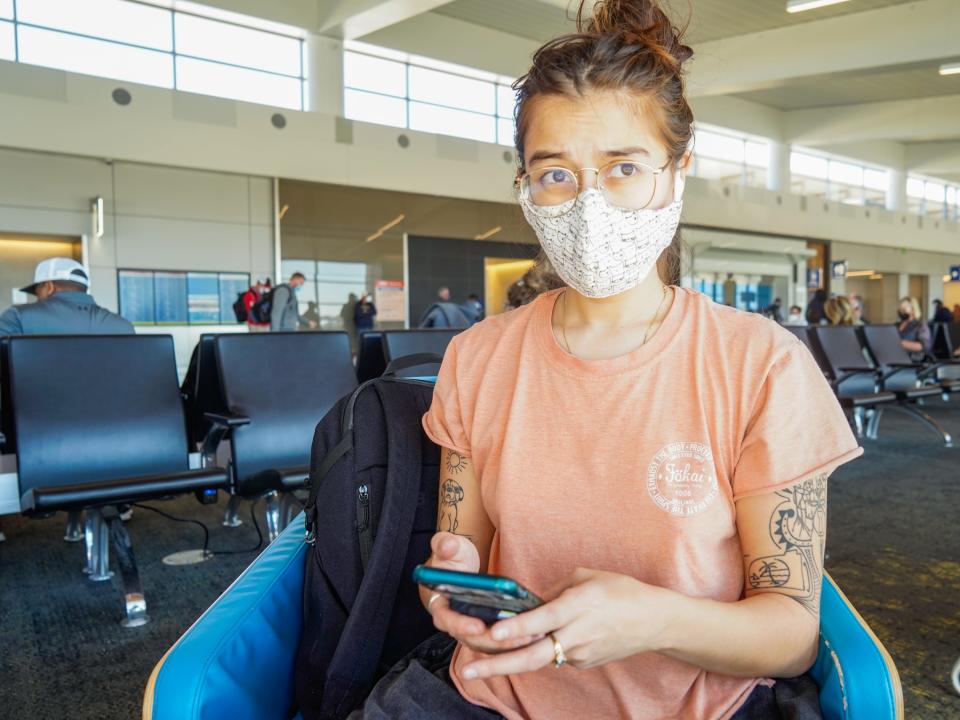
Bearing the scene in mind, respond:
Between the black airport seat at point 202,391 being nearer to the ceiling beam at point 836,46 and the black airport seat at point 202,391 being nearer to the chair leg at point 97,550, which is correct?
the chair leg at point 97,550

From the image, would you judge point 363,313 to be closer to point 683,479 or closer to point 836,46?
point 836,46

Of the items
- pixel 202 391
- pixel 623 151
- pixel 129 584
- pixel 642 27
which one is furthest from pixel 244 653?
pixel 202 391

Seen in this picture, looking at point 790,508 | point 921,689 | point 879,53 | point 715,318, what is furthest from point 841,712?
point 879,53

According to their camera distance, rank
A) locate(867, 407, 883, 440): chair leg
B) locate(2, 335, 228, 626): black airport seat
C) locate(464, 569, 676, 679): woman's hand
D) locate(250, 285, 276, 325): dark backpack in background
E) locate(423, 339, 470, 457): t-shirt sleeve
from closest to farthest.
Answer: locate(464, 569, 676, 679): woman's hand → locate(423, 339, 470, 457): t-shirt sleeve → locate(2, 335, 228, 626): black airport seat → locate(867, 407, 883, 440): chair leg → locate(250, 285, 276, 325): dark backpack in background

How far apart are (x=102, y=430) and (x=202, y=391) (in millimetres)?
498

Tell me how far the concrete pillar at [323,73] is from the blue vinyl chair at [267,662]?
37.4 feet

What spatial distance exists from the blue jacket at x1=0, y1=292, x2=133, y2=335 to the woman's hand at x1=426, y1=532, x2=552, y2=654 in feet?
10.1

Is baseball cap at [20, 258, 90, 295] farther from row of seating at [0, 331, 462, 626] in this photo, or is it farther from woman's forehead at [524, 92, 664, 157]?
woman's forehead at [524, 92, 664, 157]

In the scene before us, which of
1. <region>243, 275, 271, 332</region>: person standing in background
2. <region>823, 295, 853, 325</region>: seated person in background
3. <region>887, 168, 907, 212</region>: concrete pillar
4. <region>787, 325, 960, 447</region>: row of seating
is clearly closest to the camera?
<region>787, 325, 960, 447</region>: row of seating

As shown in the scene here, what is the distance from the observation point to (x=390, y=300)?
1259 cm

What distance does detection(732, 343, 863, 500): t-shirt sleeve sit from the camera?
87cm

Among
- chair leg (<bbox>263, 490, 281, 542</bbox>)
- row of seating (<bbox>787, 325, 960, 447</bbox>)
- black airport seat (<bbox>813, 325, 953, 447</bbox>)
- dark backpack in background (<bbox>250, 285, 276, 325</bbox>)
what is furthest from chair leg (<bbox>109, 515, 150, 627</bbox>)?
dark backpack in background (<bbox>250, 285, 276, 325</bbox>)

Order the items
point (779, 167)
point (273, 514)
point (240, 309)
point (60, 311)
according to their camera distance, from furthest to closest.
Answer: point (779, 167) → point (240, 309) → point (60, 311) → point (273, 514)

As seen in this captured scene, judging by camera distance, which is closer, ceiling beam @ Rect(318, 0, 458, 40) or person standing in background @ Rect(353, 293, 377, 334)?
ceiling beam @ Rect(318, 0, 458, 40)
